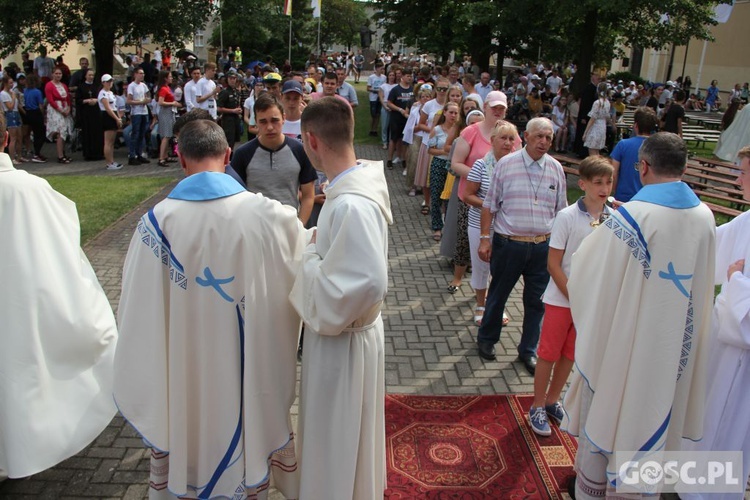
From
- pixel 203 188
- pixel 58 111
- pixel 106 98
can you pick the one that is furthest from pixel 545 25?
pixel 203 188

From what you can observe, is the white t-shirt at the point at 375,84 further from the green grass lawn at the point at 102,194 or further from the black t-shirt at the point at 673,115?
the black t-shirt at the point at 673,115

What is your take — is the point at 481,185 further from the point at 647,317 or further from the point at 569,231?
the point at 647,317

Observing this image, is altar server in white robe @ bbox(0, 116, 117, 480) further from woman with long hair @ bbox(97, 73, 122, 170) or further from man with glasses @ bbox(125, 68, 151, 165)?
man with glasses @ bbox(125, 68, 151, 165)

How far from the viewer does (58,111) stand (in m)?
12.9

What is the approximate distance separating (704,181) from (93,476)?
469 inches

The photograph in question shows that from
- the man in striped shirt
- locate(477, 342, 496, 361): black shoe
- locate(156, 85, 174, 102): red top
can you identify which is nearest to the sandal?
locate(477, 342, 496, 361): black shoe

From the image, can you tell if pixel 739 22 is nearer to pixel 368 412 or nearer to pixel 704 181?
pixel 704 181

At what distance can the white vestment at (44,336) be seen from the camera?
3.21 metres

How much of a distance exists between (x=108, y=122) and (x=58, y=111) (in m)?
1.17

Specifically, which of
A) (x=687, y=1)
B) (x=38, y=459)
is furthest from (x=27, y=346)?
(x=687, y=1)

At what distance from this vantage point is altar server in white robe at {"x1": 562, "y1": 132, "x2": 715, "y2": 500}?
3.03 m

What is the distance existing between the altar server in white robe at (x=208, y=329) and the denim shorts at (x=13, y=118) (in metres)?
11.3

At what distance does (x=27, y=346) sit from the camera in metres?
3.25

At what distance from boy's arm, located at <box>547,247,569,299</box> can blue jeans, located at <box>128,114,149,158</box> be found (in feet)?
36.8
